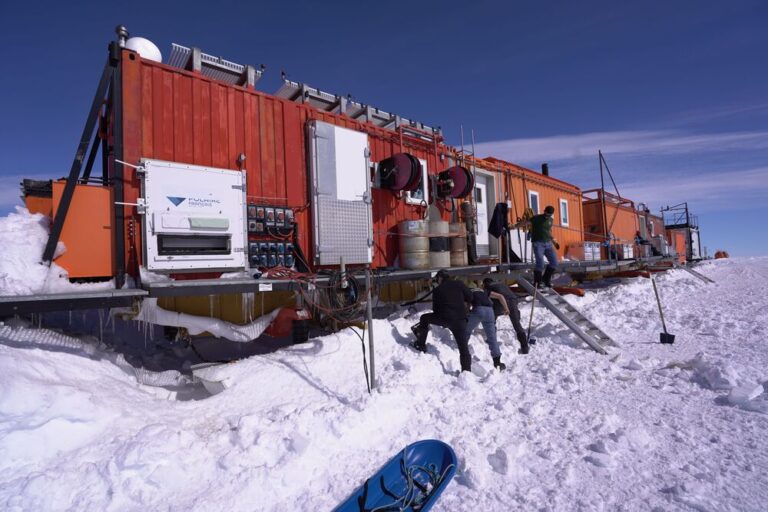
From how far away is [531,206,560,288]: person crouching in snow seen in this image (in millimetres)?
8781

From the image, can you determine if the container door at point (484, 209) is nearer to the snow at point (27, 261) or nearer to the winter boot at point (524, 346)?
the winter boot at point (524, 346)

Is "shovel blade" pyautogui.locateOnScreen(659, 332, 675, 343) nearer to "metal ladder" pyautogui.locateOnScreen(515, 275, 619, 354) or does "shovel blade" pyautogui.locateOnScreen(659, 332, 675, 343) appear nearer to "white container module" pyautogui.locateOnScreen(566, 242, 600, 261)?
"metal ladder" pyautogui.locateOnScreen(515, 275, 619, 354)

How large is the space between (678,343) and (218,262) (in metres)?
7.62

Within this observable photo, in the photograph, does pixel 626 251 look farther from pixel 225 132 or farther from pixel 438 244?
pixel 225 132

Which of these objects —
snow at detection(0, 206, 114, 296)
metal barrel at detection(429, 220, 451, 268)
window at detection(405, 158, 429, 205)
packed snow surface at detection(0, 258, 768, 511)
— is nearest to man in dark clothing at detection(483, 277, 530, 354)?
packed snow surface at detection(0, 258, 768, 511)

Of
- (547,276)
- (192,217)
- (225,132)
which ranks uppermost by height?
(225,132)

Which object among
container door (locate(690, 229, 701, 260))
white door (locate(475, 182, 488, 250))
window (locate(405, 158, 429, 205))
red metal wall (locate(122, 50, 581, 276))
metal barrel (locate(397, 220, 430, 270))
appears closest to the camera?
red metal wall (locate(122, 50, 581, 276))

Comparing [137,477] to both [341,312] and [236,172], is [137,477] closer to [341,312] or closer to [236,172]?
[341,312]

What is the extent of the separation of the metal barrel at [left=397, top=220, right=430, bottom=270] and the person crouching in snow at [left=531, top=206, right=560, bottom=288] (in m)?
2.77

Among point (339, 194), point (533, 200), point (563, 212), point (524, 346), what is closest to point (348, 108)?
point (339, 194)

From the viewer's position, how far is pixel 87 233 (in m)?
4.72

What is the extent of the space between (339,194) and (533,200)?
27.3ft

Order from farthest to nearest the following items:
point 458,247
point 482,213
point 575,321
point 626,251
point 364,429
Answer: point 626,251 → point 482,213 → point 458,247 → point 575,321 → point 364,429

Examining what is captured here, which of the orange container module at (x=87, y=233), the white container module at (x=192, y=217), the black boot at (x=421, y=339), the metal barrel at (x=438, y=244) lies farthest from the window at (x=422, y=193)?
the orange container module at (x=87, y=233)
